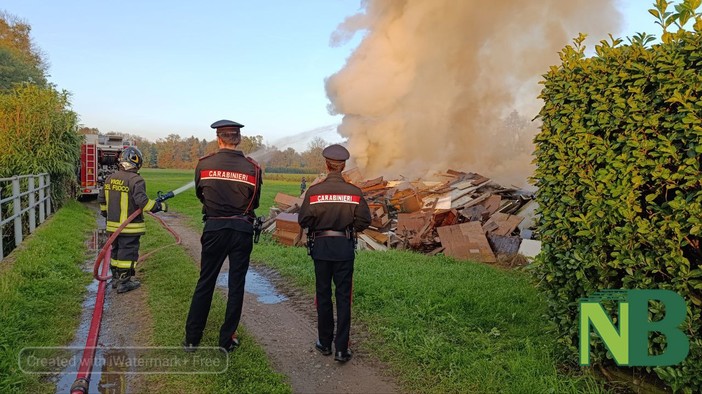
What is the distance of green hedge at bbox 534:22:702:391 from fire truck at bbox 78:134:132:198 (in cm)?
2037

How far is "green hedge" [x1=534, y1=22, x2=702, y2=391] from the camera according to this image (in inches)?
120

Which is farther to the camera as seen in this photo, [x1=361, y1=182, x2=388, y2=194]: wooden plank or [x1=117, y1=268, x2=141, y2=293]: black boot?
[x1=361, y1=182, x2=388, y2=194]: wooden plank

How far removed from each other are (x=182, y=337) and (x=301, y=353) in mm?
1282

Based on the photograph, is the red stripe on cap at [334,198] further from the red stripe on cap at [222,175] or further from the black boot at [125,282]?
the black boot at [125,282]

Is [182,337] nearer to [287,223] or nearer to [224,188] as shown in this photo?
[224,188]

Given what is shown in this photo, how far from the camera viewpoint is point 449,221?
444 inches

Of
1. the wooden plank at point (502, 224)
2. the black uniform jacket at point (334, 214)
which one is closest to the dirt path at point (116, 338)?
the black uniform jacket at point (334, 214)

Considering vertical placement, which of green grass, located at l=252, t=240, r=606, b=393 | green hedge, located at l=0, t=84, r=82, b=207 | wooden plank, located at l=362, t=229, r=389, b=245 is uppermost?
green hedge, located at l=0, t=84, r=82, b=207

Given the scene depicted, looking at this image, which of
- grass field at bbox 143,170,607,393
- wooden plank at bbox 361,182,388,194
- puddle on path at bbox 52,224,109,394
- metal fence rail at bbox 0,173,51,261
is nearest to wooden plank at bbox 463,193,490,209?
wooden plank at bbox 361,182,388,194

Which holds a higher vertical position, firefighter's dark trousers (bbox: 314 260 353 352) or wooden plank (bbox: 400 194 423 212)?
wooden plank (bbox: 400 194 423 212)

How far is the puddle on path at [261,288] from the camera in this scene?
265 inches

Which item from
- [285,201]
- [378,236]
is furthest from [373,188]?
[378,236]

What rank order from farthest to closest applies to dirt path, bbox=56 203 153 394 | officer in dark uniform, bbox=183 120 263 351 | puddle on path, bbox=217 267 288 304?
puddle on path, bbox=217 267 288 304 → officer in dark uniform, bbox=183 120 263 351 → dirt path, bbox=56 203 153 394

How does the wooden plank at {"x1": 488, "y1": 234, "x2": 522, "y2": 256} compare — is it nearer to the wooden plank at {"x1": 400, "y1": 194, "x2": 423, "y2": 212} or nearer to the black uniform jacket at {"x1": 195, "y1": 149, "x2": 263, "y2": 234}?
the wooden plank at {"x1": 400, "y1": 194, "x2": 423, "y2": 212}
